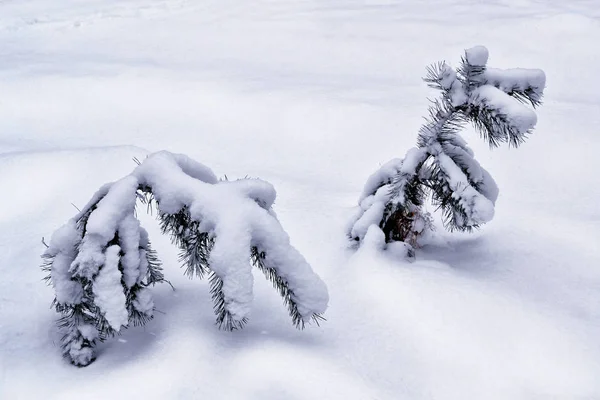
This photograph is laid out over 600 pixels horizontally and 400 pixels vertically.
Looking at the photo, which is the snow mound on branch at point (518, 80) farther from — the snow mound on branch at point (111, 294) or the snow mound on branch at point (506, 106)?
the snow mound on branch at point (111, 294)

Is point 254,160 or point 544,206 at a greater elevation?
point 544,206

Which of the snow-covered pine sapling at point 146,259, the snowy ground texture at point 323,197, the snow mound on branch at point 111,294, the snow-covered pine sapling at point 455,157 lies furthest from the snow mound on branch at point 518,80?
the snow mound on branch at point 111,294

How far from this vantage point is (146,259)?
84.0 inches

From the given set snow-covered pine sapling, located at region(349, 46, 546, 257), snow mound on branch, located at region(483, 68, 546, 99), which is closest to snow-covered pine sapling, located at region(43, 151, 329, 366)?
snow-covered pine sapling, located at region(349, 46, 546, 257)

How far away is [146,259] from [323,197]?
1.67 metres

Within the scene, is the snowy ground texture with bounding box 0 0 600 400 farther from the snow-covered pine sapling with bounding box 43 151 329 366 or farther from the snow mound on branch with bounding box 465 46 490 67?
the snow mound on branch with bounding box 465 46 490 67

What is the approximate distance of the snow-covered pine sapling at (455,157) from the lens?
236 cm

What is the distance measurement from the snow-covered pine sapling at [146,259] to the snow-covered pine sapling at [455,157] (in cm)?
87

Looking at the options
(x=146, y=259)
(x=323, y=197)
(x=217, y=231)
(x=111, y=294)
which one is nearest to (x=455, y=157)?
(x=323, y=197)

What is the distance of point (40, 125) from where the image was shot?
5.11 meters

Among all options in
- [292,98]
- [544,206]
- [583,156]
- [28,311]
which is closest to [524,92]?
[544,206]

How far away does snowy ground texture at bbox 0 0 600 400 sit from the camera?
204cm

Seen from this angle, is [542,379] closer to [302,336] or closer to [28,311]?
[302,336]

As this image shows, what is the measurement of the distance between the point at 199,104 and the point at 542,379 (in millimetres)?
4271
